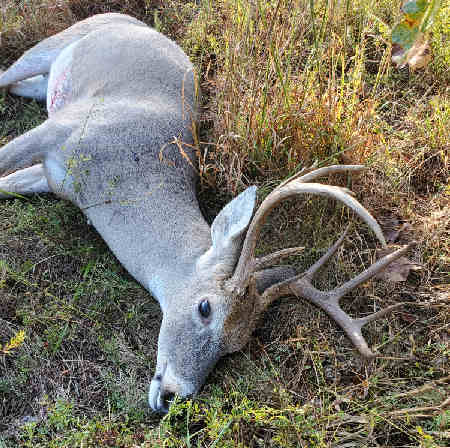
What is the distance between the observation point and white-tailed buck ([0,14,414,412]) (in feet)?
10.0

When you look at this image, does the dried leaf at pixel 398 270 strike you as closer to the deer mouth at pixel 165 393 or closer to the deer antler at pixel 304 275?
the deer antler at pixel 304 275

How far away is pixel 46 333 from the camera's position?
3.37 meters

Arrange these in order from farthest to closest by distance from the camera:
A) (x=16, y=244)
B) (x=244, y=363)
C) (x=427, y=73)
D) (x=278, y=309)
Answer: (x=427, y=73), (x=16, y=244), (x=278, y=309), (x=244, y=363)

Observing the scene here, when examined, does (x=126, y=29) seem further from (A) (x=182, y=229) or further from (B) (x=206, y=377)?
(B) (x=206, y=377)

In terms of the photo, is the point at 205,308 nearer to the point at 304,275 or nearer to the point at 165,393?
the point at 165,393

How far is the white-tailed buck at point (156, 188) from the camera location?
3.05 meters

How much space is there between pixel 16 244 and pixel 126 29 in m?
2.03

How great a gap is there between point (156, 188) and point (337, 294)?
1.29m

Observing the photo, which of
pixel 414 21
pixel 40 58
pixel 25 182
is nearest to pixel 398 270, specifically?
pixel 414 21

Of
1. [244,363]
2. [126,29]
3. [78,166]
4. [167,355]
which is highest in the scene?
[126,29]

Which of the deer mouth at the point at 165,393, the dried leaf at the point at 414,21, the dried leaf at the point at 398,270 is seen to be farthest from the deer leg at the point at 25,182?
the dried leaf at the point at 414,21

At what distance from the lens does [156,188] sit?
3779 mm

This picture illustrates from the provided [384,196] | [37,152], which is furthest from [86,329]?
[384,196]

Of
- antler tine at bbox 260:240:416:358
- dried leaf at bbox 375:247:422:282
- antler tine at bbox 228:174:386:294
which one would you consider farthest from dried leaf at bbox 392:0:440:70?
dried leaf at bbox 375:247:422:282
